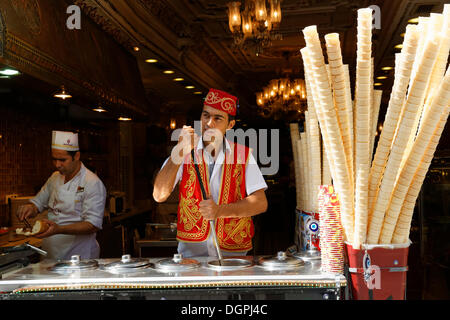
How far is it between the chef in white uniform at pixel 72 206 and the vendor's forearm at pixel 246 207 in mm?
1355

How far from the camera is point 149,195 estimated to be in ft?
34.0

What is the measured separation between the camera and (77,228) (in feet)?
10.2

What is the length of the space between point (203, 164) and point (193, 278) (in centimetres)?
100

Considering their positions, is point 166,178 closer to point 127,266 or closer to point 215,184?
point 215,184

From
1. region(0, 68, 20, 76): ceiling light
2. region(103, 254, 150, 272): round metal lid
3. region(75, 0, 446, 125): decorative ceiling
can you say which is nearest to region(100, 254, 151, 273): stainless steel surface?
region(103, 254, 150, 272): round metal lid

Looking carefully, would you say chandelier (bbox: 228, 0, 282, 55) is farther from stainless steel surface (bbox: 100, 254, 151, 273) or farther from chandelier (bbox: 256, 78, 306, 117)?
chandelier (bbox: 256, 78, 306, 117)

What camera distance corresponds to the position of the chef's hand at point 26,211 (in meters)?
3.21

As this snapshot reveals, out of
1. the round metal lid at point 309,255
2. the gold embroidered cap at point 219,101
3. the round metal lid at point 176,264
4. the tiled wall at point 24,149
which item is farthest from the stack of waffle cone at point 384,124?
the tiled wall at point 24,149

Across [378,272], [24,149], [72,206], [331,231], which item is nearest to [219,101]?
[331,231]

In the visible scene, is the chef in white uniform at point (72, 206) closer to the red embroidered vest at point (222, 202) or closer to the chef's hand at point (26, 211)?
the chef's hand at point (26, 211)

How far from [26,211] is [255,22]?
2628 mm
